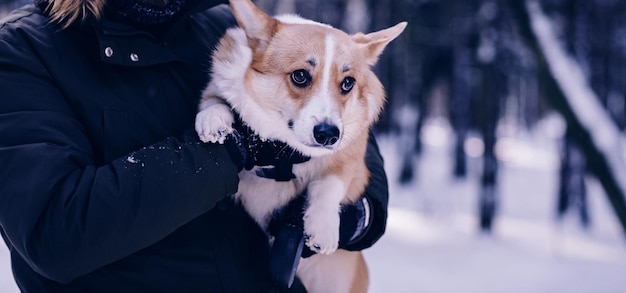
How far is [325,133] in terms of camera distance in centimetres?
240

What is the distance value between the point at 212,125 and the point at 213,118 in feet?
0.19

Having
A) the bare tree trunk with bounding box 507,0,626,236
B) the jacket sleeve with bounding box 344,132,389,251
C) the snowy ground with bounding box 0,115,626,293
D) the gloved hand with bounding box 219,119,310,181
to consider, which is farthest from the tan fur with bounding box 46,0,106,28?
the snowy ground with bounding box 0,115,626,293

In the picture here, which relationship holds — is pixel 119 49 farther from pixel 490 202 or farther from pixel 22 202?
pixel 490 202

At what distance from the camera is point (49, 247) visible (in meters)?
1.63

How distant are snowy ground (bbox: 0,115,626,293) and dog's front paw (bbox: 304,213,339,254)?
12.2 ft

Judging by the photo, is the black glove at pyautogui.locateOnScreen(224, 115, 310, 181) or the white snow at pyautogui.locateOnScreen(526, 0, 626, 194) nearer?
the black glove at pyautogui.locateOnScreen(224, 115, 310, 181)

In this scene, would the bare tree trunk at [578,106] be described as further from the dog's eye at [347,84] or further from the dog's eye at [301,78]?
the dog's eye at [301,78]

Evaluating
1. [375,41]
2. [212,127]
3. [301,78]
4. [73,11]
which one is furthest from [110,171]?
[375,41]

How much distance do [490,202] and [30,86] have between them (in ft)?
31.4

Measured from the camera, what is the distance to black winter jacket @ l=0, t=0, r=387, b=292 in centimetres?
165

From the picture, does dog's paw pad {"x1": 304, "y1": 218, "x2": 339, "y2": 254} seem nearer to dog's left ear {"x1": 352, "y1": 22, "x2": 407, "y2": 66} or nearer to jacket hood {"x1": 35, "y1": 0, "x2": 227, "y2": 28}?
dog's left ear {"x1": 352, "y1": 22, "x2": 407, "y2": 66}

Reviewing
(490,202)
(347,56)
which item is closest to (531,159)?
(490,202)

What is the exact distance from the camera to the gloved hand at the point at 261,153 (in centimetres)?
211

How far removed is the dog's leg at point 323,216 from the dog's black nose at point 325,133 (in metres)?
0.24
